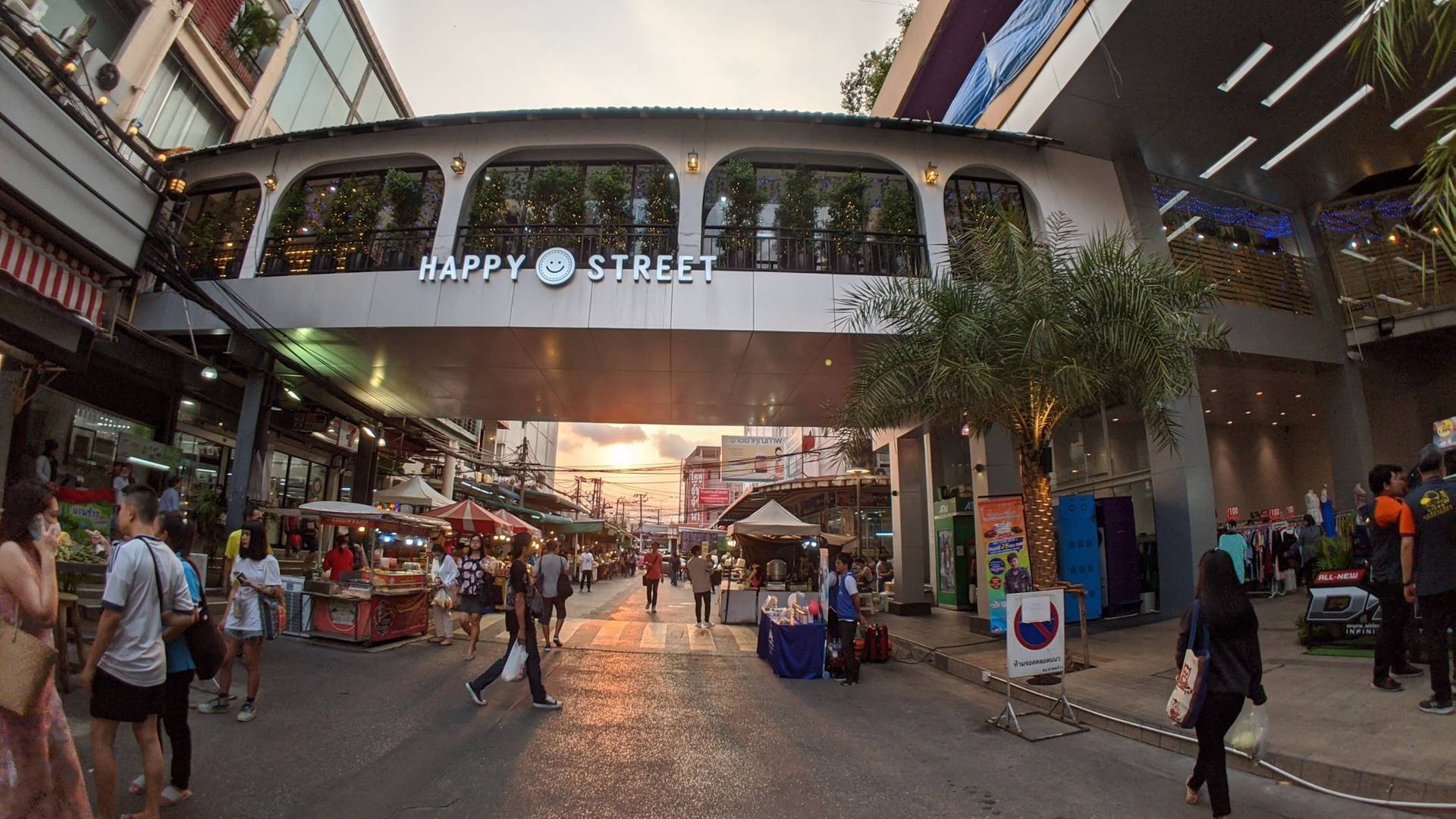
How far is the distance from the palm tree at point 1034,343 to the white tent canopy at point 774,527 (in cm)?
800

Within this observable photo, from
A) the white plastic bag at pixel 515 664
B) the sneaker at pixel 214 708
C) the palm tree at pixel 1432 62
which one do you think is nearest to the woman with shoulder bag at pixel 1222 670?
the palm tree at pixel 1432 62

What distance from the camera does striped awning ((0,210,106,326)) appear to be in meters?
9.16

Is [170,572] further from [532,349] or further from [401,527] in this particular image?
[401,527]

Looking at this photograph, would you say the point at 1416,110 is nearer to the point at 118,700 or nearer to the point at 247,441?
the point at 118,700

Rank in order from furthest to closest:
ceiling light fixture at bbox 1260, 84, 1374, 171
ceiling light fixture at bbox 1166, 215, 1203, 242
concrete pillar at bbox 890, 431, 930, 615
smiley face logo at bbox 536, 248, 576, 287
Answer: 1. concrete pillar at bbox 890, 431, 930, 615
2. ceiling light fixture at bbox 1166, 215, 1203, 242
3. smiley face logo at bbox 536, 248, 576, 287
4. ceiling light fixture at bbox 1260, 84, 1374, 171

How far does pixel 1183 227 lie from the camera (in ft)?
49.6

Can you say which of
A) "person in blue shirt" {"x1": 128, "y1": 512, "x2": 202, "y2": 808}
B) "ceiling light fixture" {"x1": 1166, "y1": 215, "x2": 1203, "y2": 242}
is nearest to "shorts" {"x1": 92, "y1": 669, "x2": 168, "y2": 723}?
"person in blue shirt" {"x1": 128, "y1": 512, "x2": 202, "y2": 808}

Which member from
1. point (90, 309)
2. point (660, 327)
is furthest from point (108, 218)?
point (660, 327)

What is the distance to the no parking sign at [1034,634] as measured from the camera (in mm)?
7289

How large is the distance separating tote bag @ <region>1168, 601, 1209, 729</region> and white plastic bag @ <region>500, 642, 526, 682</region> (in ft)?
18.4

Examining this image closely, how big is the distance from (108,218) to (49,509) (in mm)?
10500

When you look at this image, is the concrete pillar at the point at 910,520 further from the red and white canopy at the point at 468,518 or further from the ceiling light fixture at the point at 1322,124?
the red and white canopy at the point at 468,518

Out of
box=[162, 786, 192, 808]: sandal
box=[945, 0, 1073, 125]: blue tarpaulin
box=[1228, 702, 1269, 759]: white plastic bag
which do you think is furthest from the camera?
box=[945, 0, 1073, 125]: blue tarpaulin

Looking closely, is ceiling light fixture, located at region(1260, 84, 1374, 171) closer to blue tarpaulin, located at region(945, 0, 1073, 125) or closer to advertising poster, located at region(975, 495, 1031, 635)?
blue tarpaulin, located at region(945, 0, 1073, 125)
